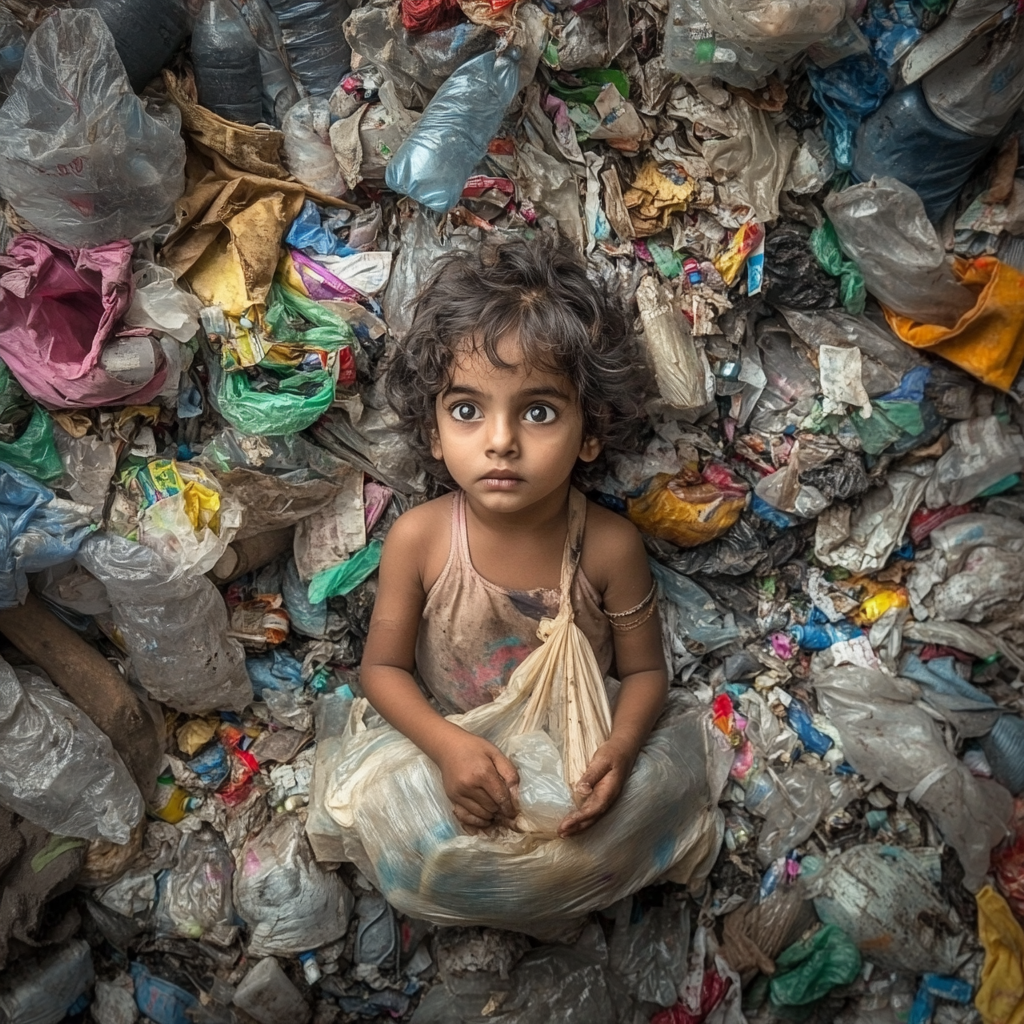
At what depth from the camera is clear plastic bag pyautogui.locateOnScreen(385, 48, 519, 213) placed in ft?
6.37

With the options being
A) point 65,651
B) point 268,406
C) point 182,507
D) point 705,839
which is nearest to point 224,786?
point 65,651

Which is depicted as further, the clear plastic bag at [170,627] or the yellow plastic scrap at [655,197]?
the yellow plastic scrap at [655,197]

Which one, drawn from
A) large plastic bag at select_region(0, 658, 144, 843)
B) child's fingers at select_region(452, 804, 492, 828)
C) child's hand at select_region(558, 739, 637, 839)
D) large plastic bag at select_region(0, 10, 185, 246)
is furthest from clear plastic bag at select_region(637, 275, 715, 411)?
large plastic bag at select_region(0, 658, 144, 843)

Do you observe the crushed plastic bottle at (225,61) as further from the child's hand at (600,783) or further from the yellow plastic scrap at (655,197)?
the child's hand at (600,783)

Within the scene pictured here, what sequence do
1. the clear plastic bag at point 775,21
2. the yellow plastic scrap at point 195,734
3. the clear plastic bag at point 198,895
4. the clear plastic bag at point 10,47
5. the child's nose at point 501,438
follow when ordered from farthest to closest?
the yellow plastic scrap at point 195,734 → the clear plastic bag at point 198,895 → the clear plastic bag at point 10,47 → the clear plastic bag at point 775,21 → the child's nose at point 501,438

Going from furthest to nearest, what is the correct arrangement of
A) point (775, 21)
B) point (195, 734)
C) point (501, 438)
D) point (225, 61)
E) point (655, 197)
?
point (195, 734)
point (655, 197)
point (225, 61)
point (775, 21)
point (501, 438)

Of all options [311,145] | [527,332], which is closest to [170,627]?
[527,332]

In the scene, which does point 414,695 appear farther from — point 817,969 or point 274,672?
point 817,969

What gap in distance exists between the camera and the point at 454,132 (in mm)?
1945

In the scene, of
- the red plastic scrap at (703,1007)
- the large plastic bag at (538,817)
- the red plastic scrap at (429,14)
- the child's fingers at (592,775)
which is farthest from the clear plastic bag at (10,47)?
the red plastic scrap at (703,1007)

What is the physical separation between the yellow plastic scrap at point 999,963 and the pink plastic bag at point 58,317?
223 cm

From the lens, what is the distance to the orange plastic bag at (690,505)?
221 centimetres

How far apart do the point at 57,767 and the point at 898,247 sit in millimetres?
2163

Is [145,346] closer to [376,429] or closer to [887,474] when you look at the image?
[376,429]
